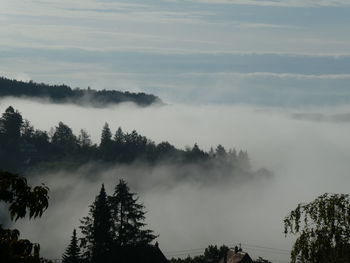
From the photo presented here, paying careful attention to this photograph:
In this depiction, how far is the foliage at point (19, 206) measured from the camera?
11070 mm

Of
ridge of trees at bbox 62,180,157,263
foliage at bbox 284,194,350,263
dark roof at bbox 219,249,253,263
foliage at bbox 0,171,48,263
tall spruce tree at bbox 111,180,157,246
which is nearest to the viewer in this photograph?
foliage at bbox 0,171,48,263

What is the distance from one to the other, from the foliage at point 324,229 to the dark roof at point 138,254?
173ft

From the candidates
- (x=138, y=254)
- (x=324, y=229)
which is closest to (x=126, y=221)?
(x=138, y=254)

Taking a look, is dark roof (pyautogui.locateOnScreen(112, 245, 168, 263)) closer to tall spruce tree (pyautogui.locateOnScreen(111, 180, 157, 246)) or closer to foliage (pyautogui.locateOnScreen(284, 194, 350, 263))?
tall spruce tree (pyautogui.locateOnScreen(111, 180, 157, 246))

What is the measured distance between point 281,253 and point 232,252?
117299 millimetres

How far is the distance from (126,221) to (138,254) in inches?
386

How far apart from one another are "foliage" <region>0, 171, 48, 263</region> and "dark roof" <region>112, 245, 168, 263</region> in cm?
5812

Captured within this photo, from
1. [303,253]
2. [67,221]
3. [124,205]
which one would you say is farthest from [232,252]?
[67,221]

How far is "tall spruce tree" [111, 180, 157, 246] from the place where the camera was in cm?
7694

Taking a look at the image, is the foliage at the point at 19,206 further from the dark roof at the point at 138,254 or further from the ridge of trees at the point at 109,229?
the ridge of trees at the point at 109,229

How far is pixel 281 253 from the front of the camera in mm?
193375

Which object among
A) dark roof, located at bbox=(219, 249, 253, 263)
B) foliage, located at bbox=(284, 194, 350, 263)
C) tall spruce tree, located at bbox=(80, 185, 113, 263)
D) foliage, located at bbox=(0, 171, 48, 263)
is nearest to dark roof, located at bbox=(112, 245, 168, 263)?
tall spruce tree, located at bbox=(80, 185, 113, 263)

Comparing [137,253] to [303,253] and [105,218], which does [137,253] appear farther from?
[303,253]

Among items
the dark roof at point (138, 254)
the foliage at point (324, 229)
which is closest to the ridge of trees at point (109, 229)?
the dark roof at point (138, 254)
